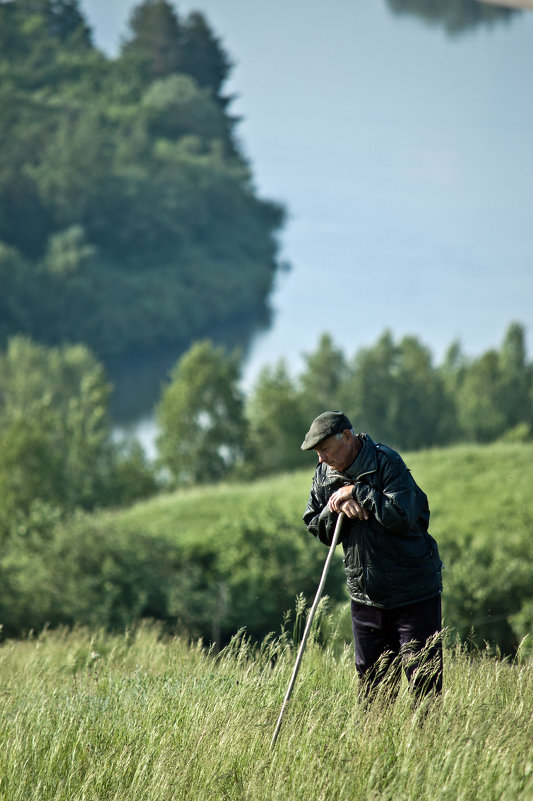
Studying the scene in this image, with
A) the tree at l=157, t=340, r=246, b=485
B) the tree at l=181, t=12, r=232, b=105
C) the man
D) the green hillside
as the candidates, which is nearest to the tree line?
the tree at l=157, t=340, r=246, b=485

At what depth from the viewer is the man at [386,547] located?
4.29 meters

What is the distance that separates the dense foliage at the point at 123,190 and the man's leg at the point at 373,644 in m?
95.6

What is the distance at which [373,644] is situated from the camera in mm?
4641

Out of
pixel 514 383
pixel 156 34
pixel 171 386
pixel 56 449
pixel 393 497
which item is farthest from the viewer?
pixel 156 34

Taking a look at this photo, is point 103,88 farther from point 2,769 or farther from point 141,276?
point 2,769

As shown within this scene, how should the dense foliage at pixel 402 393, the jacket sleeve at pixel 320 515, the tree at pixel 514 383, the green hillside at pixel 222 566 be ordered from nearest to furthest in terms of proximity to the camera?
1. the jacket sleeve at pixel 320 515
2. the green hillside at pixel 222 566
3. the dense foliage at pixel 402 393
4. the tree at pixel 514 383

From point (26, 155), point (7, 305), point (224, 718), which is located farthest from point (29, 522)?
point (26, 155)

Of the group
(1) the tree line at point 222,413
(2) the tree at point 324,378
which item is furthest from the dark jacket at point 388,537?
(2) the tree at point 324,378

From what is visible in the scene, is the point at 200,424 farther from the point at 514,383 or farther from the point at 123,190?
the point at 123,190

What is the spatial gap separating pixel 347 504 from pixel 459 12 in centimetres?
12953

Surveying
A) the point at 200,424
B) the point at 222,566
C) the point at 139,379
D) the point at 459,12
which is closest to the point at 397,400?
the point at 200,424

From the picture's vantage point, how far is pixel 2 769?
3867 millimetres

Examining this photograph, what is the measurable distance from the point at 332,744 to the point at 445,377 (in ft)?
259

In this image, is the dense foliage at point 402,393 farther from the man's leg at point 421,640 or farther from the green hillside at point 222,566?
the man's leg at point 421,640
